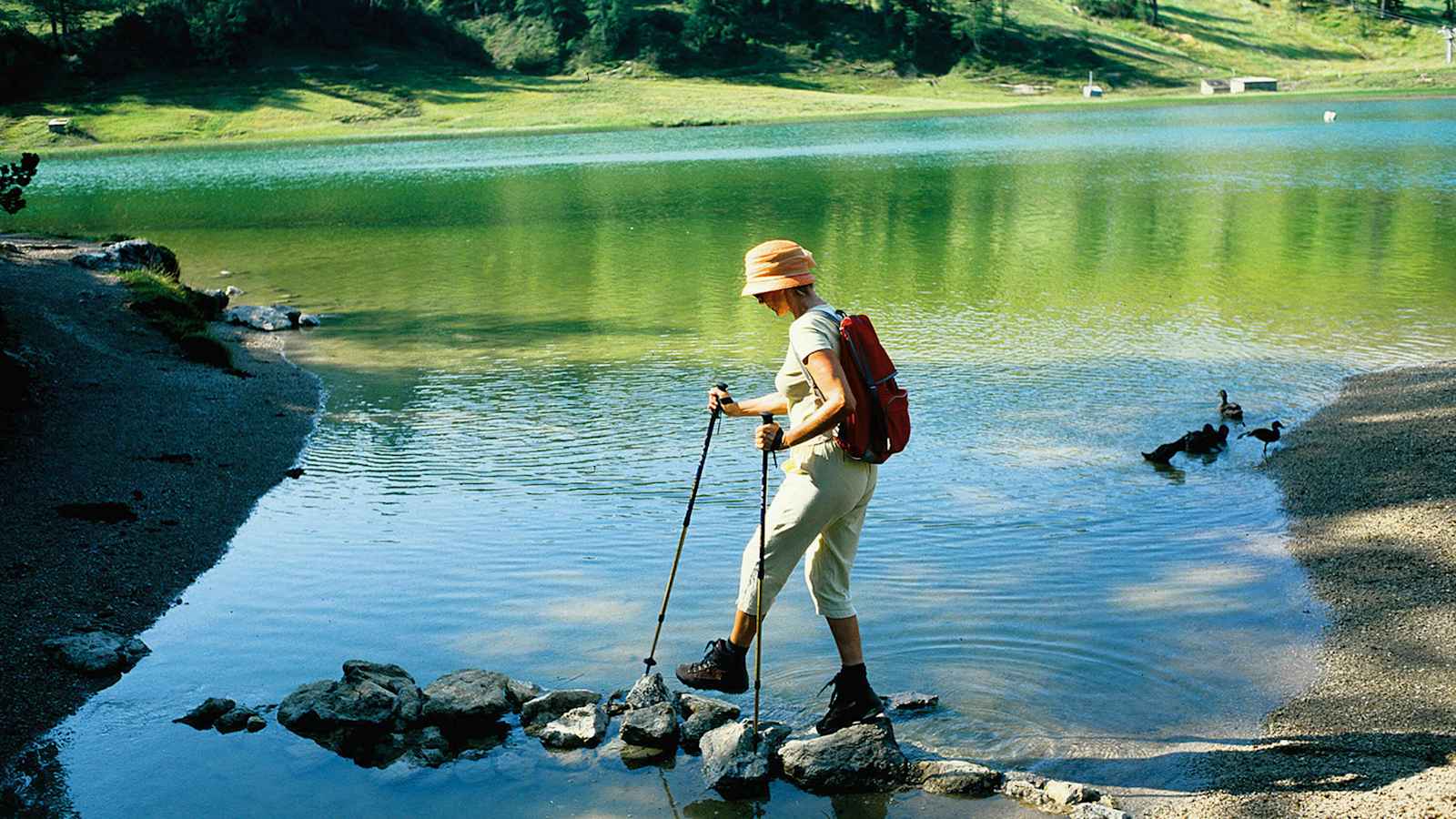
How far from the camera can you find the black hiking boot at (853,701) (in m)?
7.02

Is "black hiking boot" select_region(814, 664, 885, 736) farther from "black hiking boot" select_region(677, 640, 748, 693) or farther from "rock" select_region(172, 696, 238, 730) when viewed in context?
"rock" select_region(172, 696, 238, 730)

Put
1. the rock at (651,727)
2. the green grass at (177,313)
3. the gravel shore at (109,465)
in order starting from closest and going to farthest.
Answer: the rock at (651,727)
the gravel shore at (109,465)
the green grass at (177,313)

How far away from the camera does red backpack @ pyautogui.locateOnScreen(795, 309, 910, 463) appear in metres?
6.41

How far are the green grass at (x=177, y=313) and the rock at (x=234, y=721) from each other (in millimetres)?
10738

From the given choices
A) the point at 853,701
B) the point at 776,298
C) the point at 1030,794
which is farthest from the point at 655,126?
the point at 1030,794

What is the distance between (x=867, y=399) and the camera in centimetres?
642

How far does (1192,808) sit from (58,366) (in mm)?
13940

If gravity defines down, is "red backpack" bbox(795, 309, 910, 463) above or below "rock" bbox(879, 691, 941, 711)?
above

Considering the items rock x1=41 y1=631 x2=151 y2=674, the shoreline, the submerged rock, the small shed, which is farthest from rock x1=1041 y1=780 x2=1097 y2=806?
the small shed

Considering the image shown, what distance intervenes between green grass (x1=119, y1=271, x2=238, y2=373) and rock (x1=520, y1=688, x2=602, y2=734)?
11.5 metres

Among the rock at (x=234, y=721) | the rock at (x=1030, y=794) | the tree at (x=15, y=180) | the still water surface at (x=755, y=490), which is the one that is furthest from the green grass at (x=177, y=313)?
the rock at (x=1030, y=794)

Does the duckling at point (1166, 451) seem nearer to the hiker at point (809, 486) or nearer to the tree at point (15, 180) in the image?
the hiker at point (809, 486)

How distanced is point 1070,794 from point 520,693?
3.10 m

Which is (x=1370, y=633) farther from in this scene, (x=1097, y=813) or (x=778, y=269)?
(x=778, y=269)
